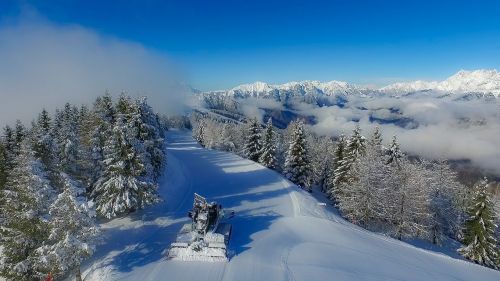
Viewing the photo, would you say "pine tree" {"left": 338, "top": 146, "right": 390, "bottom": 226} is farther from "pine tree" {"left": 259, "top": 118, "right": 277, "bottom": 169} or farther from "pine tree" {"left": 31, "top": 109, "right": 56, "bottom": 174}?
"pine tree" {"left": 31, "top": 109, "right": 56, "bottom": 174}

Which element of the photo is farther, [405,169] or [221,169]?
[221,169]

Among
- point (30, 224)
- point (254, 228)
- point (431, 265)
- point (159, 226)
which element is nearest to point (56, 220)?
point (30, 224)

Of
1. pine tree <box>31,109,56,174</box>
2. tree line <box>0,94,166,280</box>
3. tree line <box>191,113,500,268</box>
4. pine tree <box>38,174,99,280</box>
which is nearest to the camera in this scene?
pine tree <box>38,174,99,280</box>

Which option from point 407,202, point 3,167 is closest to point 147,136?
point 3,167

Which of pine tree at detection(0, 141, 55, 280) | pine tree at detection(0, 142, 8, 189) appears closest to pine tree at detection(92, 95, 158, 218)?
pine tree at detection(0, 141, 55, 280)

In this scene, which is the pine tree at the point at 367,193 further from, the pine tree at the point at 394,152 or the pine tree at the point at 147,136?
the pine tree at the point at 147,136

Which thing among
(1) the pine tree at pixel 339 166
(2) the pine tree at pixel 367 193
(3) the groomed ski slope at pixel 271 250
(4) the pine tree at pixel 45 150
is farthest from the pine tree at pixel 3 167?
(1) the pine tree at pixel 339 166

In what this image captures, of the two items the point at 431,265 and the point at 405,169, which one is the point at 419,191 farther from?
the point at 431,265
